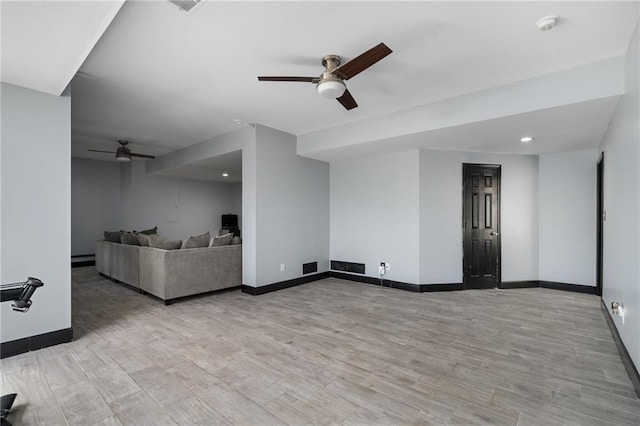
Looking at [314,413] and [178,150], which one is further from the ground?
[178,150]

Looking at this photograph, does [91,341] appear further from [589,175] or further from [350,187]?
[589,175]

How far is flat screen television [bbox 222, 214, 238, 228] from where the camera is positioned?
978cm

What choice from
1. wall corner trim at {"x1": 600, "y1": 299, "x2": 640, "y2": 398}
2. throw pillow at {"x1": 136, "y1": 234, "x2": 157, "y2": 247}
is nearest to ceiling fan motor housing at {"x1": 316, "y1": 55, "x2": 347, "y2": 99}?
wall corner trim at {"x1": 600, "y1": 299, "x2": 640, "y2": 398}

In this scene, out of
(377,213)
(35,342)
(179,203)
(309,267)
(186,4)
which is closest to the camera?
(186,4)

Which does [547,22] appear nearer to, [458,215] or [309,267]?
[458,215]

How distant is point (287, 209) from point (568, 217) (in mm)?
4723

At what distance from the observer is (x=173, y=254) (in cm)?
412

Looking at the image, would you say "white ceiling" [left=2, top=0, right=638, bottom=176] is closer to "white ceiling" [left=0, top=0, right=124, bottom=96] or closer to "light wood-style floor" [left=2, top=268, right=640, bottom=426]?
"white ceiling" [left=0, top=0, right=124, bottom=96]

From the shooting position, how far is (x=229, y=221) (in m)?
9.83

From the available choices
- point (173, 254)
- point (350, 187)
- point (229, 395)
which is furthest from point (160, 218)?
point (229, 395)

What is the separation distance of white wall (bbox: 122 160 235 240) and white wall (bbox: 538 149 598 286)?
8.58 m

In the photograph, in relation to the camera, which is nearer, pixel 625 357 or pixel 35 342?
pixel 625 357

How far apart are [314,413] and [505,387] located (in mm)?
1388

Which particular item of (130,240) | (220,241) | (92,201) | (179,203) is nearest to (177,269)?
(220,241)
